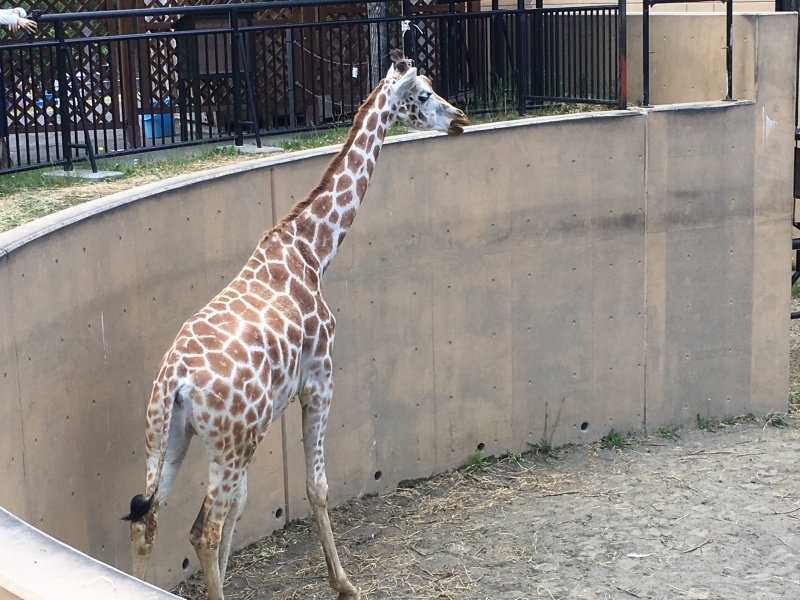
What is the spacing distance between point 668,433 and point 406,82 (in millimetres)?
4088

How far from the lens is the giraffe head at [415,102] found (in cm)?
611

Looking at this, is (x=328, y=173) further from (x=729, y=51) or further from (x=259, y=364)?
(x=729, y=51)

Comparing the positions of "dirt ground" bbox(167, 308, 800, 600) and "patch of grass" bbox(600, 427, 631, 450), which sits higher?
"patch of grass" bbox(600, 427, 631, 450)

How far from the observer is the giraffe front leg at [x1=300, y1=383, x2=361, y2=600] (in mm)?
5602

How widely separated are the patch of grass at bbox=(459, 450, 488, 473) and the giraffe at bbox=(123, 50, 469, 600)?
231 cm

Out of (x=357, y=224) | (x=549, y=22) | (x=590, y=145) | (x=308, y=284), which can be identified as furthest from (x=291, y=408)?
(x=549, y=22)

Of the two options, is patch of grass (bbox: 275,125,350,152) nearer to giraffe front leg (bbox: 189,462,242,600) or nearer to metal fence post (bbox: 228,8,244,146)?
metal fence post (bbox: 228,8,244,146)

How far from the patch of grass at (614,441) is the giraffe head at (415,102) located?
3271 millimetres

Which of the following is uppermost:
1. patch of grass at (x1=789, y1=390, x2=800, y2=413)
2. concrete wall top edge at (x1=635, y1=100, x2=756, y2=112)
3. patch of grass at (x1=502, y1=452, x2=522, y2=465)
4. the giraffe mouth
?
concrete wall top edge at (x1=635, y1=100, x2=756, y2=112)

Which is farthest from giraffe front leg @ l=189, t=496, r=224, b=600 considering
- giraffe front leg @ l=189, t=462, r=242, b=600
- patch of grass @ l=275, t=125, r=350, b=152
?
patch of grass @ l=275, t=125, r=350, b=152

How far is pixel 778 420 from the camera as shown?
9125 mm

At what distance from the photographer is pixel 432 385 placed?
315 inches

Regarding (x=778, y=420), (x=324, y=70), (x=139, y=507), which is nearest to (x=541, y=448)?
(x=778, y=420)

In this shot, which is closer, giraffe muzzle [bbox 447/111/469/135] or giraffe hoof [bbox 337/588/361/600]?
giraffe hoof [bbox 337/588/361/600]
